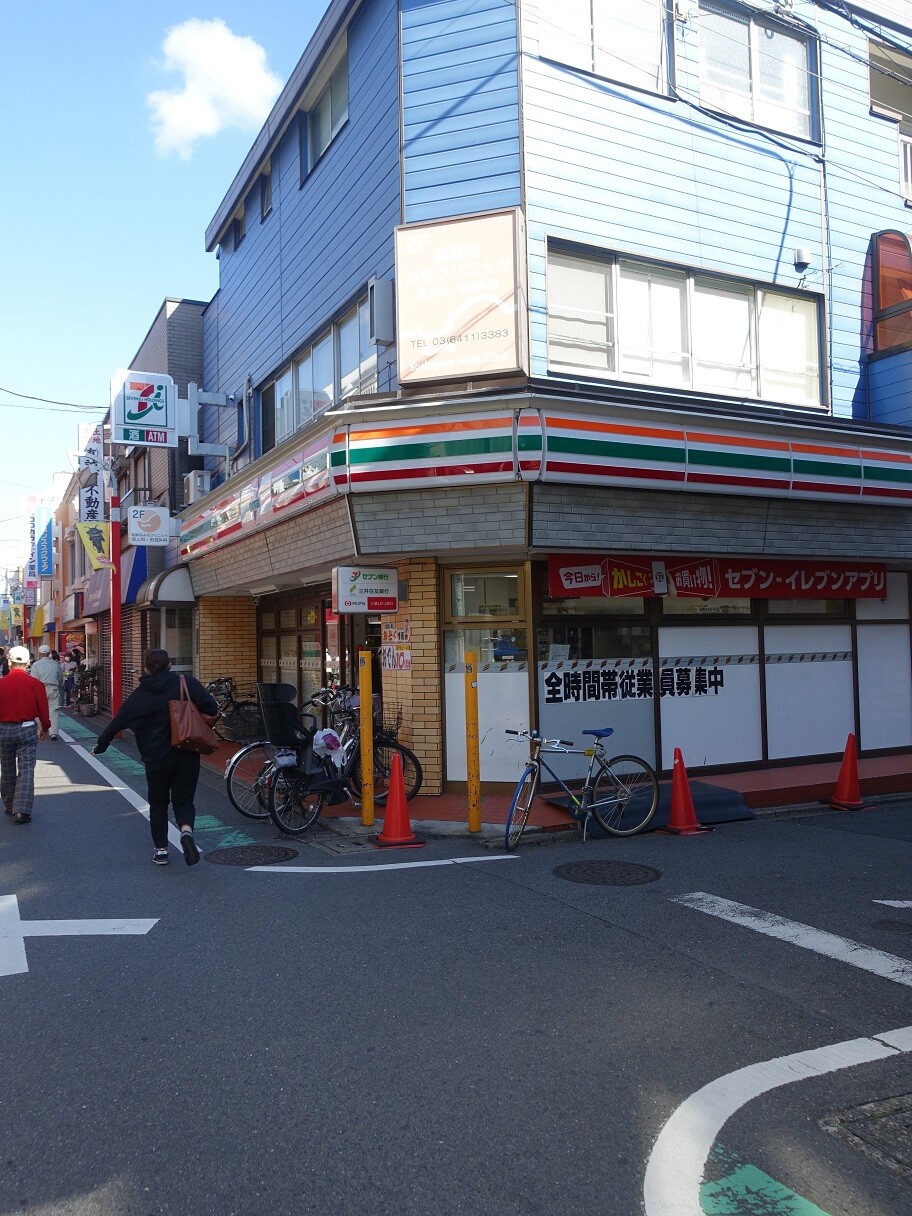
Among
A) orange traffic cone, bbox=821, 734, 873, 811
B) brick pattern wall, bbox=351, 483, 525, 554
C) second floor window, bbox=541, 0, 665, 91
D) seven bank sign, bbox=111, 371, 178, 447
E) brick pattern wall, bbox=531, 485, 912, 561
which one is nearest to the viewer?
brick pattern wall, bbox=351, 483, 525, 554

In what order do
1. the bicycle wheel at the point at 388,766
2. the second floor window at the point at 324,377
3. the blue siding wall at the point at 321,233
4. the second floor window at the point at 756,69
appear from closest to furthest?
the bicycle wheel at the point at 388,766 → the blue siding wall at the point at 321,233 → the second floor window at the point at 756,69 → the second floor window at the point at 324,377

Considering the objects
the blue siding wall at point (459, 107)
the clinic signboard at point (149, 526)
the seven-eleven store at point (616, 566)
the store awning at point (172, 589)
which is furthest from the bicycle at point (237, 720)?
the blue siding wall at point (459, 107)

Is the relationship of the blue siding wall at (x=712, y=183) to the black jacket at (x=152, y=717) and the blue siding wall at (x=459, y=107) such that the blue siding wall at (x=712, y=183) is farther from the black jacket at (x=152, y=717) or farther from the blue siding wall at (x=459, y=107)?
the black jacket at (x=152, y=717)

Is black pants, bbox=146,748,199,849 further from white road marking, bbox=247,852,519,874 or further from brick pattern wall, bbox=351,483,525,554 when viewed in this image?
brick pattern wall, bbox=351,483,525,554

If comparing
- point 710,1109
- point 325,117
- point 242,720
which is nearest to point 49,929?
point 710,1109

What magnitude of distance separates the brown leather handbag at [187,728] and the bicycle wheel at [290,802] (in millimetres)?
1430

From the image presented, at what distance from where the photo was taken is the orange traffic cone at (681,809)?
9.43 m

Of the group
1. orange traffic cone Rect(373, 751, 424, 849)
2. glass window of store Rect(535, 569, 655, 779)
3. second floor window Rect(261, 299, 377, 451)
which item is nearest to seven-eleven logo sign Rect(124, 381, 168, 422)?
second floor window Rect(261, 299, 377, 451)

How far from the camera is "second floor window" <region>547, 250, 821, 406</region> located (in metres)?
11.3

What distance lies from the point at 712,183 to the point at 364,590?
7049 mm

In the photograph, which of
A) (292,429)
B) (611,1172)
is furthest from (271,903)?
(292,429)

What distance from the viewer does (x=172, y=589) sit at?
1931 cm

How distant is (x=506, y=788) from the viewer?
11.0 m

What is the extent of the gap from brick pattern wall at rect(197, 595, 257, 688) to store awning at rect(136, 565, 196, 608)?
0.34 m
